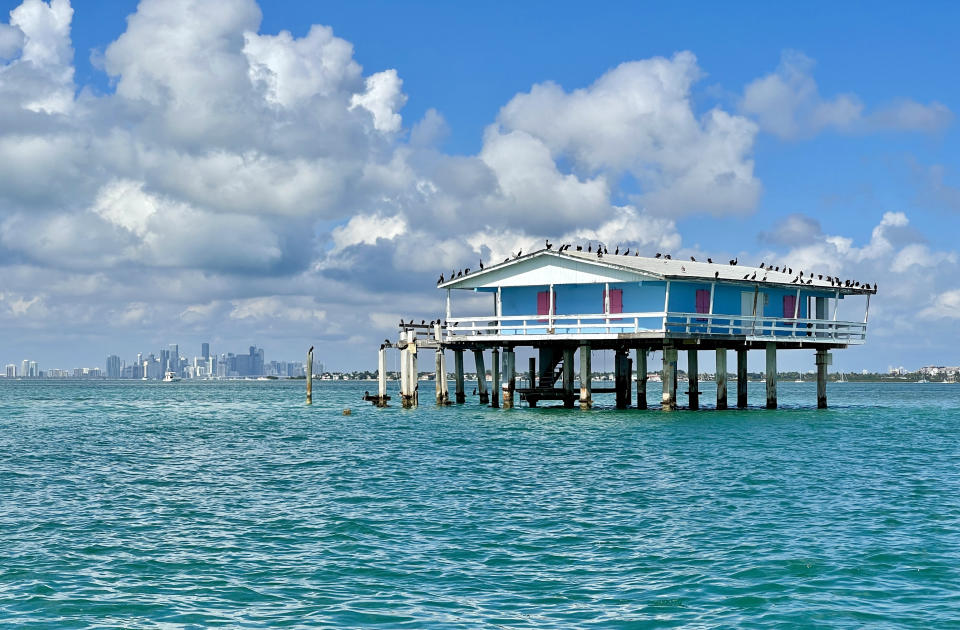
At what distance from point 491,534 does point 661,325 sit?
27259 mm

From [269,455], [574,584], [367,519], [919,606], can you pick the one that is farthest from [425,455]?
[919,606]

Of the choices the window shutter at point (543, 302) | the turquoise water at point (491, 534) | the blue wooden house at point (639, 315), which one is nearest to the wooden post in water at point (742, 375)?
the blue wooden house at point (639, 315)

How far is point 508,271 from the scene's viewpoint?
4988cm

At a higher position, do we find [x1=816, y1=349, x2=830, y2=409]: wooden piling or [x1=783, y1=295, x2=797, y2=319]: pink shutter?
[x1=783, y1=295, x2=797, y2=319]: pink shutter

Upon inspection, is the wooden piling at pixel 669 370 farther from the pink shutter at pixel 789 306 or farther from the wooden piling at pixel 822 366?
the wooden piling at pixel 822 366

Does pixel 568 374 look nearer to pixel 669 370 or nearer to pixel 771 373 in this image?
pixel 669 370

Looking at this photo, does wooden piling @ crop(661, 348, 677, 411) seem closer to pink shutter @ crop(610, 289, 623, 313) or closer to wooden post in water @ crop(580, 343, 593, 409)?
pink shutter @ crop(610, 289, 623, 313)

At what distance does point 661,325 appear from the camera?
45.8 metres

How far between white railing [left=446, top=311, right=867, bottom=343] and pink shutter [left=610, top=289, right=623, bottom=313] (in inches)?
21.0

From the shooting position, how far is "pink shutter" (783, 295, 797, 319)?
5241 centimetres

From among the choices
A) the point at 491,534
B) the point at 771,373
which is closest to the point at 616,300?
the point at 771,373

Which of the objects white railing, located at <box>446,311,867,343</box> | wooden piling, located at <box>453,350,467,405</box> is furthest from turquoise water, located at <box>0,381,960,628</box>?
wooden piling, located at <box>453,350,467,405</box>

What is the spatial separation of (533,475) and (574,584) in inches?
483

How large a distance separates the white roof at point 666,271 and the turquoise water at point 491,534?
9492 mm
